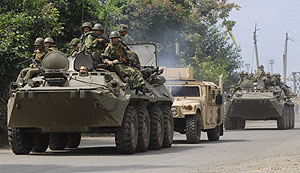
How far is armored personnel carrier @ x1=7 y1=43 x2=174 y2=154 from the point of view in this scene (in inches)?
582

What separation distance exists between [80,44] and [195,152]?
3512 mm

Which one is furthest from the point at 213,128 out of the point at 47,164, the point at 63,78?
the point at 47,164

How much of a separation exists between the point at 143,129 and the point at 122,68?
146cm

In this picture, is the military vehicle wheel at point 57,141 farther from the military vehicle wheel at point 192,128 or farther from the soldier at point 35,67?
the military vehicle wheel at point 192,128

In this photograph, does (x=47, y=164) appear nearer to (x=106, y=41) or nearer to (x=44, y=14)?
(x=106, y=41)

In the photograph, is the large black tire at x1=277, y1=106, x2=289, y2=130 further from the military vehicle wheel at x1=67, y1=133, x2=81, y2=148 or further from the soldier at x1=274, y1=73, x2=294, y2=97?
the military vehicle wheel at x1=67, y1=133, x2=81, y2=148

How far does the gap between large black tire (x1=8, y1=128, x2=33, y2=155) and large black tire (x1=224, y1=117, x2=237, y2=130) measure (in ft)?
61.8

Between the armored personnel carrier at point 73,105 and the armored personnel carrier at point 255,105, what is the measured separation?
16.7m

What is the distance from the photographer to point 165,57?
44.6 metres

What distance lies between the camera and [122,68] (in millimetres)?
16047

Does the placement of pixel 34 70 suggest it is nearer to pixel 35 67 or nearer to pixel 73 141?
pixel 35 67

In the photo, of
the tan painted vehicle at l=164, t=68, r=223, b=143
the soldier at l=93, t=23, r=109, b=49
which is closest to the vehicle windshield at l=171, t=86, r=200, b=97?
the tan painted vehicle at l=164, t=68, r=223, b=143

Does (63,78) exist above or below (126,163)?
above

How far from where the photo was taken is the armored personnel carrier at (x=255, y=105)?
3247 centimetres
